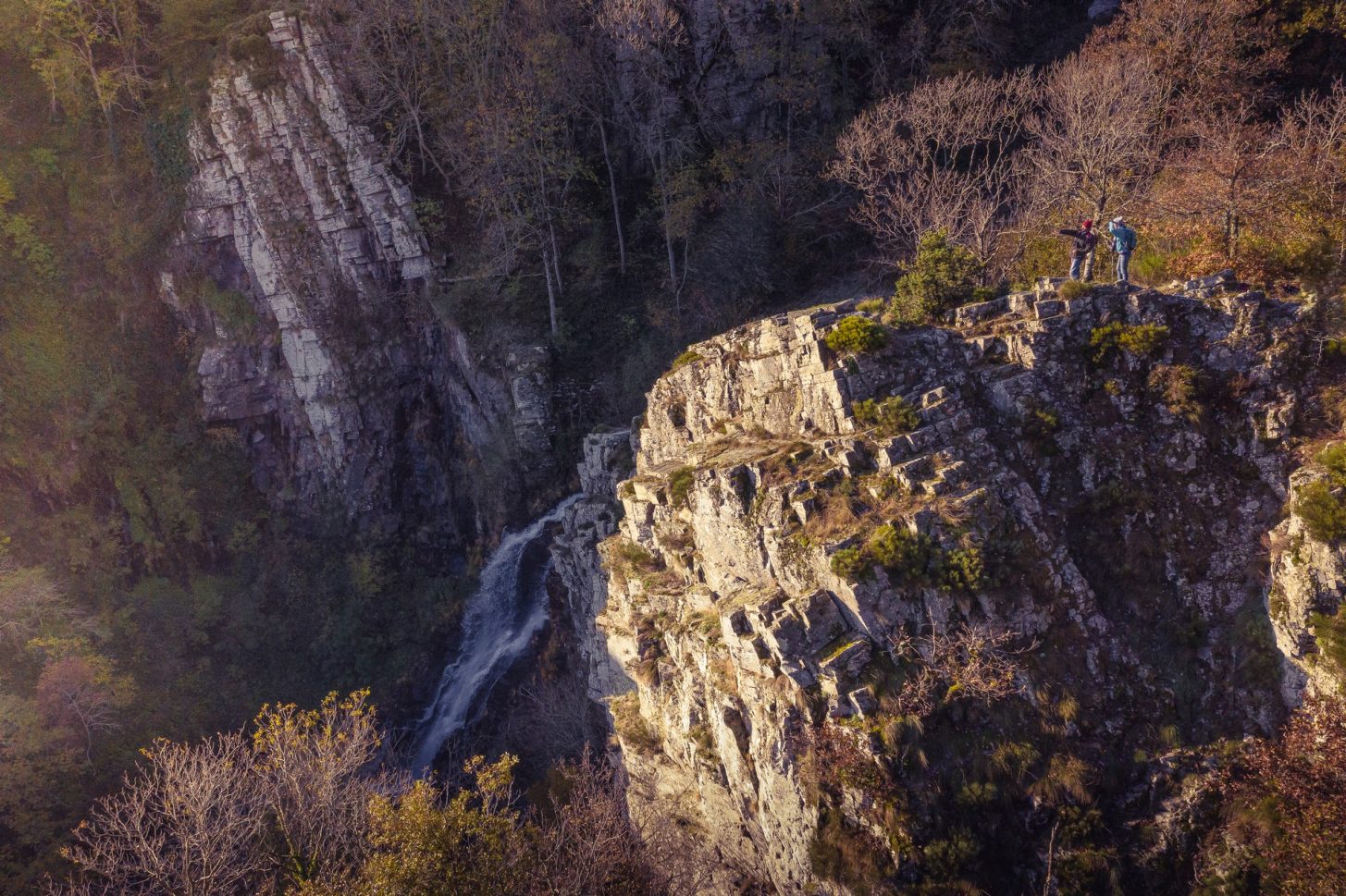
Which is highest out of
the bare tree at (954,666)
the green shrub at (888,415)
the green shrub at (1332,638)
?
the green shrub at (888,415)

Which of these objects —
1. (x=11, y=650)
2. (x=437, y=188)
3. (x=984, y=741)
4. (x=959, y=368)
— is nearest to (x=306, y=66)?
(x=437, y=188)

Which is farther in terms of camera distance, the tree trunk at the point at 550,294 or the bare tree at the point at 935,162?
the tree trunk at the point at 550,294

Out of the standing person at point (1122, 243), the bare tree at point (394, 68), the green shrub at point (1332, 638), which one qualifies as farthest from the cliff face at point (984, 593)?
the bare tree at point (394, 68)

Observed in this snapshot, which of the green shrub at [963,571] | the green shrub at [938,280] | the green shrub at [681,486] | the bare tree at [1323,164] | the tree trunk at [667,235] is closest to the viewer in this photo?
the green shrub at [963,571]

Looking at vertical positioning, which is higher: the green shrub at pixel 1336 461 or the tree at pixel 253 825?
the green shrub at pixel 1336 461

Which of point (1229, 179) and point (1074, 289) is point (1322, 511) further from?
point (1229, 179)

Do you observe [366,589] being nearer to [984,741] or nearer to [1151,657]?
[984,741]

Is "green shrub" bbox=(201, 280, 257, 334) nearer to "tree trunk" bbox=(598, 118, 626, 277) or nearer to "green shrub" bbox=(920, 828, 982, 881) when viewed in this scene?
"tree trunk" bbox=(598, 118, 626, 277)

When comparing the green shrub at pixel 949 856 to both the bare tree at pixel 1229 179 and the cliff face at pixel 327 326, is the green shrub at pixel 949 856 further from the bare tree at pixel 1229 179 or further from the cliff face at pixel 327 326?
the cliff face at pixel 327 326
